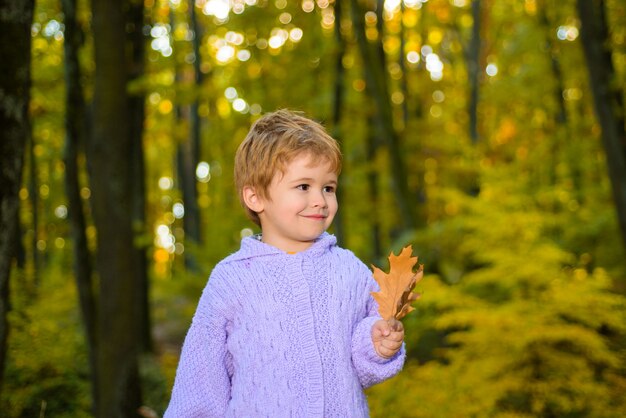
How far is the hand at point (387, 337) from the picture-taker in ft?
7.28

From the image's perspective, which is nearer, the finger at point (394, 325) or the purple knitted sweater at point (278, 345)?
→ the finger at point (394, 325)

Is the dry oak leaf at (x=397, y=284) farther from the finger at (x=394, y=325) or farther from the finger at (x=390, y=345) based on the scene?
the finger at (x=390, y=345)

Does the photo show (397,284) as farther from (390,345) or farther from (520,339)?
(520,339)

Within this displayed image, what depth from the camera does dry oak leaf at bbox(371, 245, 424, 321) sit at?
206 cm

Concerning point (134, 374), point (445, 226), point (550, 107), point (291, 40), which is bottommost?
point (134, 374)

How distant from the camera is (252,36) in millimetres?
16859

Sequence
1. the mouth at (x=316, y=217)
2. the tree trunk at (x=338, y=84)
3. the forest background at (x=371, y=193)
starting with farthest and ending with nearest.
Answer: the tree trunk at (x=338, y=84)
the forest background at (x=371, y=193)
the mouth at (x=316, y=217)

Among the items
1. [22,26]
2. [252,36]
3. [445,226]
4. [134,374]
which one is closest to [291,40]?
[252,36]

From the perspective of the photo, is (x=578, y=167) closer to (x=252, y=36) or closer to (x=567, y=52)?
(x=567, y=52)

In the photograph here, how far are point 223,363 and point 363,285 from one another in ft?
1.83

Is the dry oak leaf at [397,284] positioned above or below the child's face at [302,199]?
below

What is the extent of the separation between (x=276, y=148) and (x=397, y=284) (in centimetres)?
62

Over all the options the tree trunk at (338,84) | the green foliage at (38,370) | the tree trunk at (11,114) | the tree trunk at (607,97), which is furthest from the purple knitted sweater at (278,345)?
the tree trunk at (338,84)

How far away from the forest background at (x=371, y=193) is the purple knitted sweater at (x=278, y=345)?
71.5 inches
